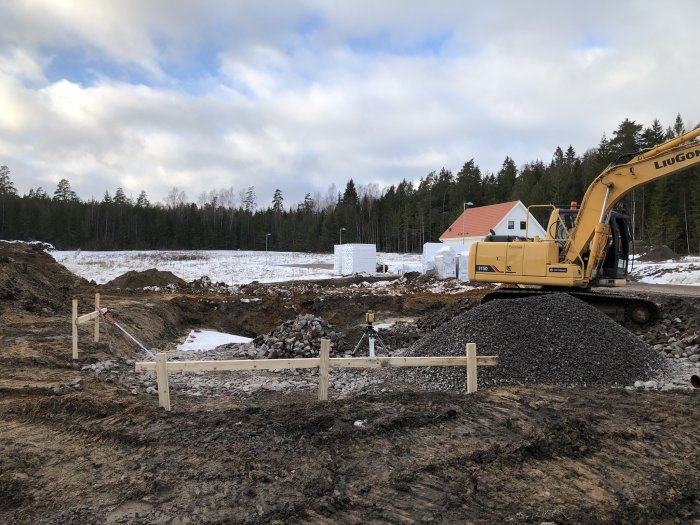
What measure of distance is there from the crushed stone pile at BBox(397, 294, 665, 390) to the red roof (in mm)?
33870

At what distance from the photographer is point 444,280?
25.1 m

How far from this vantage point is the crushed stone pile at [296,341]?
1045cm

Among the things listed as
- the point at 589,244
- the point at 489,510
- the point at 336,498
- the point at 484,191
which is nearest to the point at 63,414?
the point at 336,498

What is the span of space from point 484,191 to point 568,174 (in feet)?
45.5

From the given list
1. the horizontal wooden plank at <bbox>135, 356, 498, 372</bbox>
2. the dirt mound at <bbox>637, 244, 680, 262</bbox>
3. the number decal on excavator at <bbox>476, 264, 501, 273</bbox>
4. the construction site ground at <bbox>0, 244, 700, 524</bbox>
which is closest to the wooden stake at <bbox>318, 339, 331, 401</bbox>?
the horizontal wooden plank at <bbox>135, 356, 498, 372</bbox>

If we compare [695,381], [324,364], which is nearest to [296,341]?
[324,364]

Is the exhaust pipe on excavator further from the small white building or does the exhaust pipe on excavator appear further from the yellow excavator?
the small white building

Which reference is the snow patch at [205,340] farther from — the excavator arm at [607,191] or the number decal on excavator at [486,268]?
the excavator arm at [607,191]

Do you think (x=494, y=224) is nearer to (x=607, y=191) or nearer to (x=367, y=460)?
(x=607, y=191)

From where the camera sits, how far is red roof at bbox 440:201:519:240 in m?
43.1

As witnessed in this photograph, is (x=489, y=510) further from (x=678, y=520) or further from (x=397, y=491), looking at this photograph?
(x=678, y=520)

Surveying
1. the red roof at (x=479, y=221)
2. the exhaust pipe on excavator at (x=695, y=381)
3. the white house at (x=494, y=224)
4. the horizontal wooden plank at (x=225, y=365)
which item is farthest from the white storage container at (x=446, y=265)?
the horizontal wooden plank at (x=225, y=365)

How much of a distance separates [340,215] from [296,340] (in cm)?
7665

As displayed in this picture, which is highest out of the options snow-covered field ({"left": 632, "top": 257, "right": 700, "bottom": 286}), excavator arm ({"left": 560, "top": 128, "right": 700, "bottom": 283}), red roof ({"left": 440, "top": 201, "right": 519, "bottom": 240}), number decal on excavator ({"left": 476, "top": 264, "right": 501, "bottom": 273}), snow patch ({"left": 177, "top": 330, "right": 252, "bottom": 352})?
red roof ({"left": 440, "top": 201, "right": 519, "bottom": 240})
